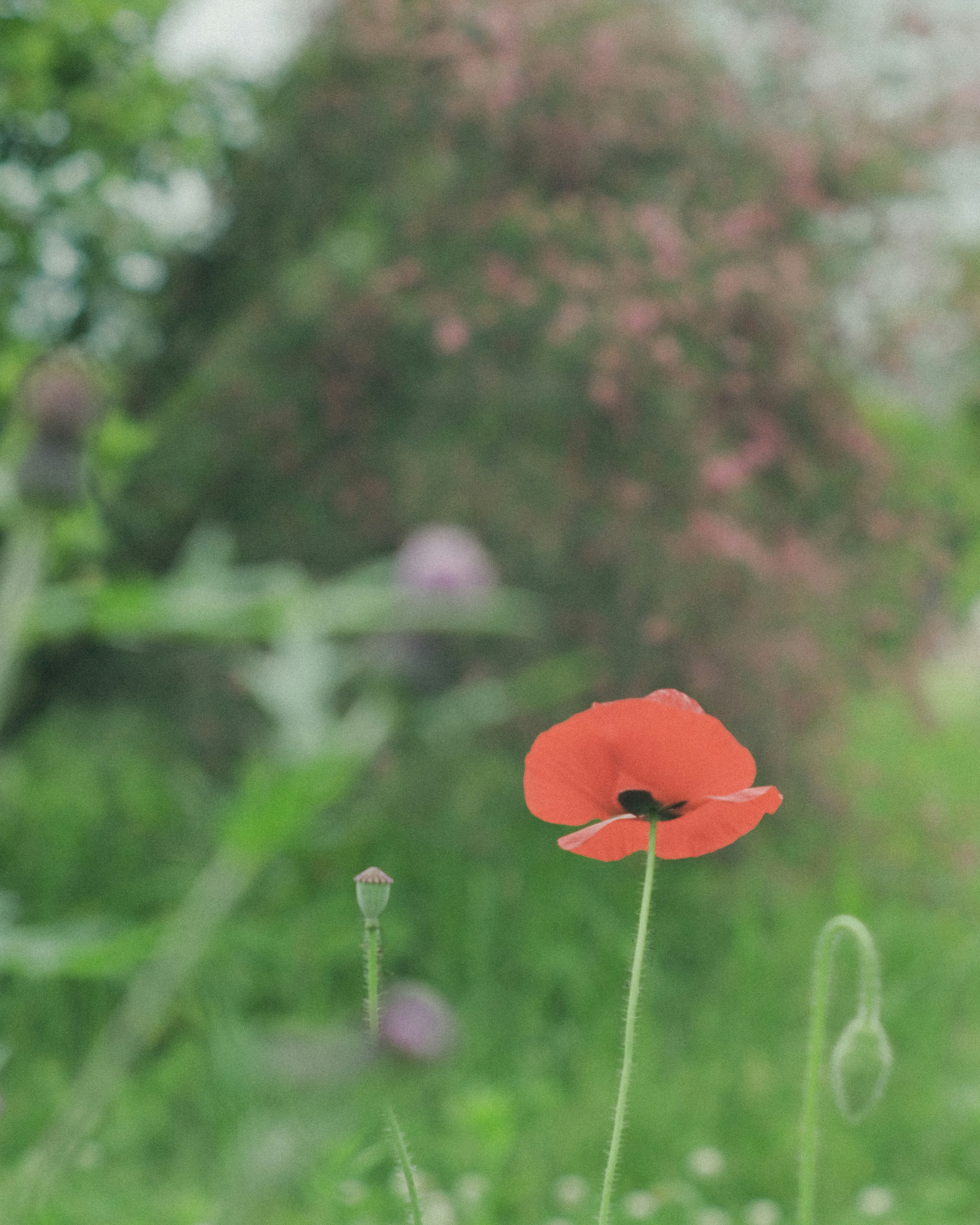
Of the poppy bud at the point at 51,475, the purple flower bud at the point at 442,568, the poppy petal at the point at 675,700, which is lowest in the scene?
the poppy petal at the point at 675,700

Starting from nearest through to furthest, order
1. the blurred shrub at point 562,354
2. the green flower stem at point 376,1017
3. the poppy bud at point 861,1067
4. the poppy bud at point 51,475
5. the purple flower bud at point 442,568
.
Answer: the green flower stem at point 376,1017, the poppy bud at point 861,1067, the poppy bud at point 51,475, the purple flower bud at point 442,568, the blurred shrub at point 562,354

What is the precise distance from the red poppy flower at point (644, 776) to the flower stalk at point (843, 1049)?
0.05 m

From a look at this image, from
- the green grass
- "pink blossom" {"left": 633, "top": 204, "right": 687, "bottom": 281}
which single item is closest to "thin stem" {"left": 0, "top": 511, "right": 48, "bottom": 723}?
the green grass

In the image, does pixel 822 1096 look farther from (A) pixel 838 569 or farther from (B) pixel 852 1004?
(A) pixel 838 569

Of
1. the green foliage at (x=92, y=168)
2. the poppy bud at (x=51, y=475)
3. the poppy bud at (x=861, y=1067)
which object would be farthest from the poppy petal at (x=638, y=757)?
the green foliage at (x=92, y=168)

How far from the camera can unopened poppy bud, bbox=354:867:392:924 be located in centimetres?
30

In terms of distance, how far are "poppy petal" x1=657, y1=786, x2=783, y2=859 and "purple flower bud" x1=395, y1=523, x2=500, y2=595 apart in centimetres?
139

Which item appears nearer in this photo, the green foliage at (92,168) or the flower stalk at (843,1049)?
the flower stalk at (843,1049)

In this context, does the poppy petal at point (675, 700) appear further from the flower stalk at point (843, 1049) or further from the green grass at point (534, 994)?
the green grass at point (534, 994)

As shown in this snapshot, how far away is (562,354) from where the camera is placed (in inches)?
99.0

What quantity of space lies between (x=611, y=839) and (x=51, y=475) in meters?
0.78

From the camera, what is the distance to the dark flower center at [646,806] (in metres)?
0.41

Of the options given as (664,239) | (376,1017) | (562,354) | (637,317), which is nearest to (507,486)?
(562,354)

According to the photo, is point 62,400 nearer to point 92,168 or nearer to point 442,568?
point 442,568
